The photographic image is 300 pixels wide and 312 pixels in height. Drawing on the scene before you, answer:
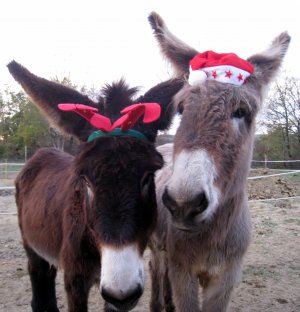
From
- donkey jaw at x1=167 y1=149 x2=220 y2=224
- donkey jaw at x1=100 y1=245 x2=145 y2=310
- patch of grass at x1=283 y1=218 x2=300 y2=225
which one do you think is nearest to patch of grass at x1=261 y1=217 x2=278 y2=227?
patch of grass at x1=283 y1=218 x2=300 y2=225

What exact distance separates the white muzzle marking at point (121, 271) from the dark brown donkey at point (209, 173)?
13.6 inches

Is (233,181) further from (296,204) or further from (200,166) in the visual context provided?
(296,204)

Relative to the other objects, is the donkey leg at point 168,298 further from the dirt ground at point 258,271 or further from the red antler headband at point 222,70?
the red antler headband at point 222,70

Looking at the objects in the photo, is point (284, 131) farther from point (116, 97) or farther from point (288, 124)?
point (116, 97)

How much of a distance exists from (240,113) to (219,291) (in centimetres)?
143

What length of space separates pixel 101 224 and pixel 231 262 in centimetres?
130

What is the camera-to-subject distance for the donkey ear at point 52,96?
2.51 meters

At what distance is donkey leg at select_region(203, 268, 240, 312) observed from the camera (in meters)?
2.66

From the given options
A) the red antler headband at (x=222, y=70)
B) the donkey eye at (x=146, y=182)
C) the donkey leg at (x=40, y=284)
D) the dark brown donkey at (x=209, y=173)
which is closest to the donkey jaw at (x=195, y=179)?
the dark brown donkey at (x=209, y=173)

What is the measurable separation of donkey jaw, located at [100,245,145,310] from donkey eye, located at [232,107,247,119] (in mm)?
1072

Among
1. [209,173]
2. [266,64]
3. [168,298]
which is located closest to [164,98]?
[266,64]

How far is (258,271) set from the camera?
5164 mm

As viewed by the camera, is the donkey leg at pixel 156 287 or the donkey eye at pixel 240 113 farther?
the donkey leg at pixel 156 287

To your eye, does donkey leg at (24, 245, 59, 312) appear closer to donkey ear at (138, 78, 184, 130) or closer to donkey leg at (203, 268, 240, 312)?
donkey leg at (203, 268, 240, 312)
